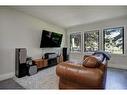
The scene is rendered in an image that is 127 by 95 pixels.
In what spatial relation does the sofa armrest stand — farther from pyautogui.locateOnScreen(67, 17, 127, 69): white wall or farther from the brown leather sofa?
pyautogui.locateOnScreen(67, 17, 127, 69): white wall

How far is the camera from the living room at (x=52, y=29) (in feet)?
10.2

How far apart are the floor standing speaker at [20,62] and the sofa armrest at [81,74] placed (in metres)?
1.80

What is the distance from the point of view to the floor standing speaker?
318 cm

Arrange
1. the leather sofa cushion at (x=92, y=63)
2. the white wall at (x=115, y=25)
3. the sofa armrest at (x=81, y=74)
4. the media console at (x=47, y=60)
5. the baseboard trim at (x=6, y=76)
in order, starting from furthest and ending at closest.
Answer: the white wall at (x=115, y=25), the media console at (x=47, y=60), the baseboard trim at (x=6, y=76), the leather sofa cushion at (x=92, y=63), the sofa armrest at (x=81, y=74)

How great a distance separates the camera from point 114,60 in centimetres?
466

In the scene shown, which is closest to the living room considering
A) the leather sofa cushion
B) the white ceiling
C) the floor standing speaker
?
the white ceiling

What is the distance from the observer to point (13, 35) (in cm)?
339

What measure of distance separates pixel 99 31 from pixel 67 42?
79.4 inches

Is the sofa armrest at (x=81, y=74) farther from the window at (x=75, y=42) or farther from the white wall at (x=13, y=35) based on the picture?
the window at (x=75, y=42)

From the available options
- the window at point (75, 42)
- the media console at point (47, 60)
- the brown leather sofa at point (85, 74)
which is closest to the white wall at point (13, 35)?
the media console at point (47, 60)

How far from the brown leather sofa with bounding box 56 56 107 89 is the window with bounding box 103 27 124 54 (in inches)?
135

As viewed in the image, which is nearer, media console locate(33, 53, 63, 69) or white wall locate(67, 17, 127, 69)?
media console locate(33, 53, 63, 69)

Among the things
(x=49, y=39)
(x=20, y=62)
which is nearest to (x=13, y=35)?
(x=20, y=62)
